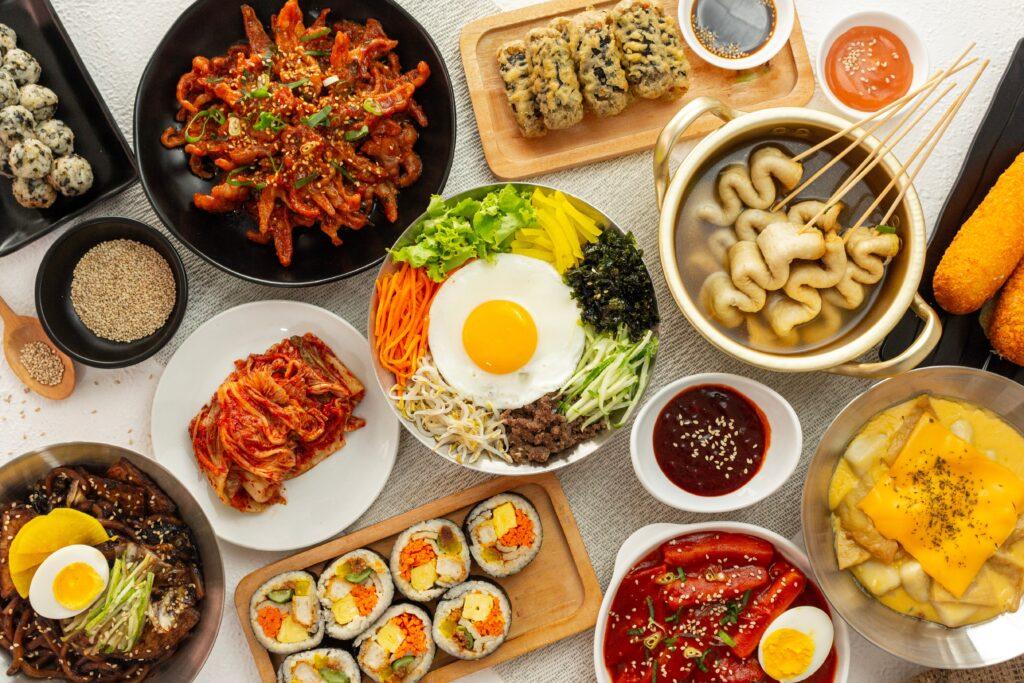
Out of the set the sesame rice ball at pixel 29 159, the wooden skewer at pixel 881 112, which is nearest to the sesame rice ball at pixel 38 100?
the sesame rice ball at pixel 29 159

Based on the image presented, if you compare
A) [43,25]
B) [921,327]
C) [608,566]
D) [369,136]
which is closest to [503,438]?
[608,566]

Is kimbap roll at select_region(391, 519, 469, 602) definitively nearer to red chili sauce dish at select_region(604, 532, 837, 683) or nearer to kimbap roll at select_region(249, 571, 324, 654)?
kimbap roll at select_region(249, 571, 324, 654)

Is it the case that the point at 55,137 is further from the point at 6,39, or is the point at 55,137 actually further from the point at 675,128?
the point at 675,128

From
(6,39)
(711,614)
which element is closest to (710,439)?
(711,614)

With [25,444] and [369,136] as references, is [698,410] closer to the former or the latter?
[369,136]

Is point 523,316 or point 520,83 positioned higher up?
point 520,83

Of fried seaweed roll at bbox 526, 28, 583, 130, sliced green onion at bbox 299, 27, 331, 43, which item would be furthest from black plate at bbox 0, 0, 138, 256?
fried seaweed roll at bbox 526, 28, 583, 130

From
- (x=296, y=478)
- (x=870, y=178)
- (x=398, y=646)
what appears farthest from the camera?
(x=296, y=478)
